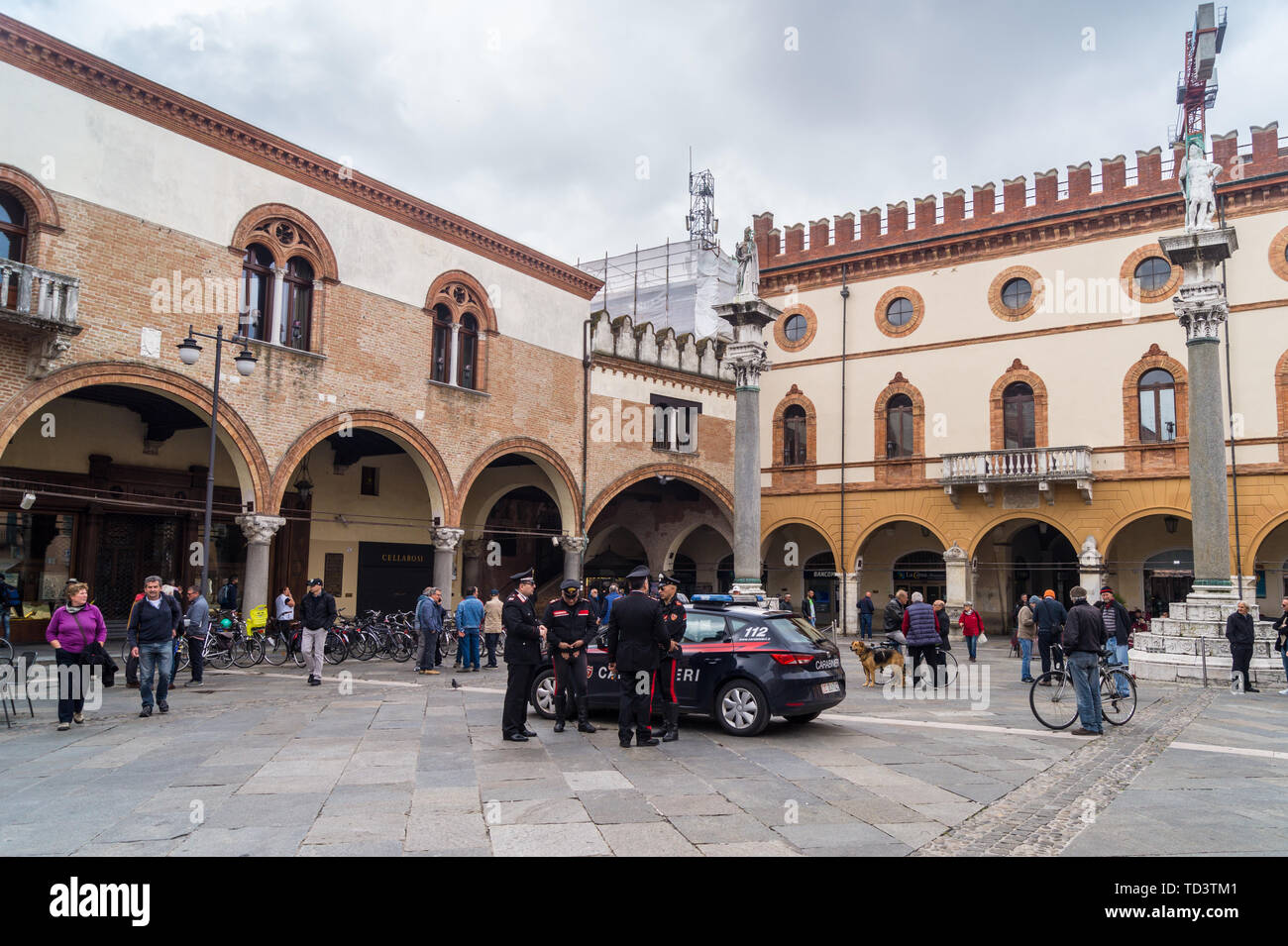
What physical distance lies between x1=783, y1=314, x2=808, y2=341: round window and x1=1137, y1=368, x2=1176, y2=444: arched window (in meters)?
10.4

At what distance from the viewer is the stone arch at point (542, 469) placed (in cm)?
2284

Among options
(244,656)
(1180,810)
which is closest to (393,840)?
(1180,810)

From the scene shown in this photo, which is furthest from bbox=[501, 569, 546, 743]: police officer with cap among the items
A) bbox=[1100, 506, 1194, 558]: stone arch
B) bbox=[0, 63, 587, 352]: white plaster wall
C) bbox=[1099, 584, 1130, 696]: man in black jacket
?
bbox=[1100, 506, 1194, 558]: stone arch

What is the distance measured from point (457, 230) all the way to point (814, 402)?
528 inches

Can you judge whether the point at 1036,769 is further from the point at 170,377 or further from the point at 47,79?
the point at 47,79

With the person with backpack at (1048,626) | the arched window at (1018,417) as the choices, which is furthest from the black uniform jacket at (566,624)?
the arched window at (1018,417)

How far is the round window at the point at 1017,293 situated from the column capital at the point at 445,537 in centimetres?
1748

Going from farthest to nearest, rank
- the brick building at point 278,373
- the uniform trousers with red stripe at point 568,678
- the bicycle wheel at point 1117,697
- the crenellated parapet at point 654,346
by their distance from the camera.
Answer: the crenellated parapet at point 654,346 < the brick building at point 278,373 < the bicycle wheel at point 1117,697 < the uniform trousers with red stripe at point 568,678

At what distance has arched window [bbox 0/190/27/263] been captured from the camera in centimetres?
1505

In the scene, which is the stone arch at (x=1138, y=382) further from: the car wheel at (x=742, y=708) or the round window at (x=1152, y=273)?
the car wheel at (x=742, y=708)

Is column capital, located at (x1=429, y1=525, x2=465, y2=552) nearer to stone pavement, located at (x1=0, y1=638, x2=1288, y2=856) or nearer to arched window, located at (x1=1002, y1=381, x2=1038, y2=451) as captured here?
stone pavement, located at (x1=0, y1=638, x2=1288, y2=856)

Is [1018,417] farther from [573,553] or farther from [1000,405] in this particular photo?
[573,553]

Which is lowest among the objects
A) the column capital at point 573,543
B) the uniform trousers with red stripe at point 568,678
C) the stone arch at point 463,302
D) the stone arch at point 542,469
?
the uniform trousers with red stripe at point 568,678

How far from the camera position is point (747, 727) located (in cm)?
945
